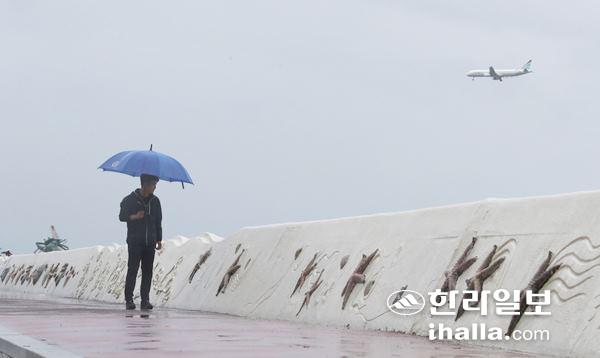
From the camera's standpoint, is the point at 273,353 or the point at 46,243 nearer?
the point at 273,353

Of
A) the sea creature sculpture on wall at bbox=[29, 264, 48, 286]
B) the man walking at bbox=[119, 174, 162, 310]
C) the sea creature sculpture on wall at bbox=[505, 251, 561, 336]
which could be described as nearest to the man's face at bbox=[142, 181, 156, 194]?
the man walking at bbox=[119, 174, 162, 310]

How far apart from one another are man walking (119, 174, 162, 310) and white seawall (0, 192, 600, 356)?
1.28m

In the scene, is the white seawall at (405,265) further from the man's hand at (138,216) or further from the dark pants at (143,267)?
the man's hand at (138,216)

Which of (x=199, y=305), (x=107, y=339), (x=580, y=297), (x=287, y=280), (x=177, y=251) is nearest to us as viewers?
(x=580, y=297)

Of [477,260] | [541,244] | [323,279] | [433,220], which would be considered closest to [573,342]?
[541,244]

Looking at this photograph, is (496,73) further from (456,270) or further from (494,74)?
(456,270)

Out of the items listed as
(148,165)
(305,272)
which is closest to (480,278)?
(305,272)

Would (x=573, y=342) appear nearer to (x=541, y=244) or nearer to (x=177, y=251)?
(x=541, y=244)

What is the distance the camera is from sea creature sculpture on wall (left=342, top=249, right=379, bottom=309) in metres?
12.5

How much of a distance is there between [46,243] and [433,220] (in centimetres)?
6156

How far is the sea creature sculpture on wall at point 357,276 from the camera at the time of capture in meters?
12.5

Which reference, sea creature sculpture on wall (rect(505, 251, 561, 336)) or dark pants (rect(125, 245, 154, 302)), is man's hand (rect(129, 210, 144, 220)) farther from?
sea creature sculpture on wall (rect(505, 251, 561, 336))

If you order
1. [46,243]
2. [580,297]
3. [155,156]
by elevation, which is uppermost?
[46,243]

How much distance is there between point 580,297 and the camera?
28.8 feet
